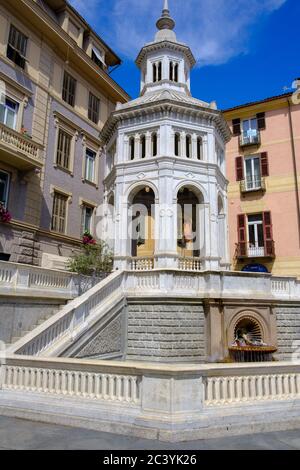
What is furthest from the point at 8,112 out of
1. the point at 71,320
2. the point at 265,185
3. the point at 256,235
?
the point at 256,235

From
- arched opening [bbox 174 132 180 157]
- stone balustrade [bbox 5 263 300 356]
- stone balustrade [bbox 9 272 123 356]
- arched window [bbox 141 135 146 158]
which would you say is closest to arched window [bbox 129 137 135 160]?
arched window [bbox 141 135 146 158]

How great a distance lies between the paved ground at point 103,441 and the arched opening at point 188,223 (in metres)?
11.6

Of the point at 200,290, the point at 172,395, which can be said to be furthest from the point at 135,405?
the point at 200,290

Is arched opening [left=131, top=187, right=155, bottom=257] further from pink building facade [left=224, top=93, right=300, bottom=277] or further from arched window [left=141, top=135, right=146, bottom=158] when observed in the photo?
pink building facade [left=224, top=93, right=300, bottom=277]

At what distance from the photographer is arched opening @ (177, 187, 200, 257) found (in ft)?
57.3

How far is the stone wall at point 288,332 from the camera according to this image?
46.1 feet

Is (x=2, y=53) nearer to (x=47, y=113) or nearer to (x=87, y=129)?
(x=47, y=113)

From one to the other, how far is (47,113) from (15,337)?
534 inches

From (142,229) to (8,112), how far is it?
346 inches

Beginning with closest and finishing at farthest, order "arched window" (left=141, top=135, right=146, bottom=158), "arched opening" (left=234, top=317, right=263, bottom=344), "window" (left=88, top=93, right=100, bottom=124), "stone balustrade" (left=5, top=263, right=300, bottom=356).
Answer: "stone balustrade" (left=5, top=263, right=300, bottom=356)
"arched opening" (left=234, top=317, right=263, bottom=344)
"arched window" (left=141, top=135, right=146, bottom=158)
"window" (left=88, top=93, right=100, bottom=124)

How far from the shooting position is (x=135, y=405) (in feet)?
20.2

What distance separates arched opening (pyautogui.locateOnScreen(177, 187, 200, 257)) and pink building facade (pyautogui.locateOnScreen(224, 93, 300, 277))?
8853 mm

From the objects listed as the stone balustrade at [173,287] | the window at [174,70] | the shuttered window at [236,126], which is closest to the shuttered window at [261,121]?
the shuttered window at [236,126]

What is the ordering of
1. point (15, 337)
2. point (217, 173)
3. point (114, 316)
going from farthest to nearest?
point (217, 173), point (114, 316), point (15, 337)
